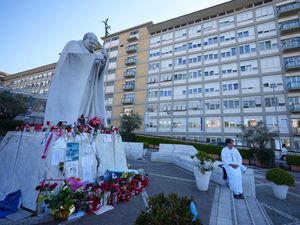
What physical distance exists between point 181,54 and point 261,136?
2284 centimetres

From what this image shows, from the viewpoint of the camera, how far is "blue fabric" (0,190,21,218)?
3.71 metres

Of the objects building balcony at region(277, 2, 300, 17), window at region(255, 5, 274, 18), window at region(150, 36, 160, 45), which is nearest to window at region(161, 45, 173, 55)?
window at region(150, 36, 160, 45)

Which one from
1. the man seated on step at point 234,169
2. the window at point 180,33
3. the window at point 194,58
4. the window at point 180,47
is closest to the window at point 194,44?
the window at point 180,47

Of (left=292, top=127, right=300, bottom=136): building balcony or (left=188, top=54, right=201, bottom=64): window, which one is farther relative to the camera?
(left=188, top=54, right=201, bottom=64): window

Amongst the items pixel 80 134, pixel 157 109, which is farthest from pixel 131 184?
pixel 157 109

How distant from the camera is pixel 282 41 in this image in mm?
27562

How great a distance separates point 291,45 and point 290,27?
112 inches

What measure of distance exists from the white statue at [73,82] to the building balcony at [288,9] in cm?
3388

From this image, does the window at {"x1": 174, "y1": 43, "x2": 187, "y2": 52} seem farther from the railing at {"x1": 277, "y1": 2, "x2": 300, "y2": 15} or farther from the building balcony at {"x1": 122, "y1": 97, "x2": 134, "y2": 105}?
the railing at {"x1": 277, "y1": 2, "x2": 300, "y2": 15}

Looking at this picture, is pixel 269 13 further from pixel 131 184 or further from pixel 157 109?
pixel 131 184

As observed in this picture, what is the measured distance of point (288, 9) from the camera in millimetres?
27172

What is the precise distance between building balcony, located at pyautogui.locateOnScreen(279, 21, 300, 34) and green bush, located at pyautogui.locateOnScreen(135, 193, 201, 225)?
1383 inches

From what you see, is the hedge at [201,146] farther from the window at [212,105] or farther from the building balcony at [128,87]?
the building balcony at [128,87]

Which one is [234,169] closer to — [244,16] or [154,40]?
[244,16]
